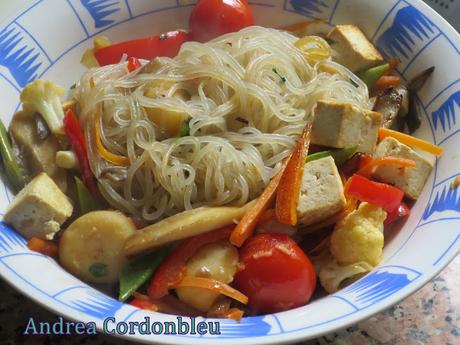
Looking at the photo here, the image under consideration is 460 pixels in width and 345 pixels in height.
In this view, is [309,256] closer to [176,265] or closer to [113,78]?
[176,265]

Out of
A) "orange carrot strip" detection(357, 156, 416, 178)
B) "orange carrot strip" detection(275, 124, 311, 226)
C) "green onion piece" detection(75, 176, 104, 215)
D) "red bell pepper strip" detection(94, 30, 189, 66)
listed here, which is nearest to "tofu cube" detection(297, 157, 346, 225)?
"orange carrot strip" detection(275, 124, 311, 226)

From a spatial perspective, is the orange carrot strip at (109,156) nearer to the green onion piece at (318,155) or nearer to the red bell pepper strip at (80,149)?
the red bell pepper strip at (80,149)

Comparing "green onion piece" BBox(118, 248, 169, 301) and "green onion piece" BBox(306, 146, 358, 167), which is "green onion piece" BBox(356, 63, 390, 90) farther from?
"green onion piece" BBox(118, 248, 169, 301)

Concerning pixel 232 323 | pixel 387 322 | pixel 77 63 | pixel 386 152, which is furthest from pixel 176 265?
pixel 77 63

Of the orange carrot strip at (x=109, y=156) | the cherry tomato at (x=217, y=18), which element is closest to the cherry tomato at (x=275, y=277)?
the orange carrot strip at (x=109, y=156)

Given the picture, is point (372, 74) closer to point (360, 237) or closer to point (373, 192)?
point (373, 192)
